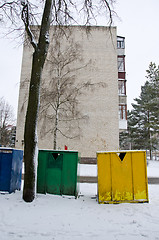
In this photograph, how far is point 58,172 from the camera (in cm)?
493

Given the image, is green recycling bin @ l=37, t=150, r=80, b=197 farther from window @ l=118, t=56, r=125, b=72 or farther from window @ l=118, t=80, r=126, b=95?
window @ l=118, t=56, r=125, b=72

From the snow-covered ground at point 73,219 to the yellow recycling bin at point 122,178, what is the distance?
0.21 meters

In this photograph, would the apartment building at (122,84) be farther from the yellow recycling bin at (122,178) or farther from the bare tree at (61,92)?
the yellow recycling bin at (122,178)

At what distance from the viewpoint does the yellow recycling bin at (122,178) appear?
4.58 m

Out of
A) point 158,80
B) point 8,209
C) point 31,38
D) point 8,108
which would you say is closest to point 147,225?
point 8,209

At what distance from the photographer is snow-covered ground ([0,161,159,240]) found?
2.84 metres

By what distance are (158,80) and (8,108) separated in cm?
2754

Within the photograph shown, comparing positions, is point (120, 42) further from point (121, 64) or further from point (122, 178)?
point (122, 178)

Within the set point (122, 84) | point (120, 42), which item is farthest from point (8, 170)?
point (120, 42)

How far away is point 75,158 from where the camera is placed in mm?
4934

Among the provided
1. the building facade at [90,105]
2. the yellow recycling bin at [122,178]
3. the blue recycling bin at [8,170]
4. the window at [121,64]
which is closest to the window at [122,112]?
the building facade at [90,105]

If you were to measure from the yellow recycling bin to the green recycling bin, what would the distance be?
77 cm

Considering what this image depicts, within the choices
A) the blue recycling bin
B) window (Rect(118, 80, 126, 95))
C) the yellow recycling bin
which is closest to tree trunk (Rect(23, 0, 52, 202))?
the blue recycling bin

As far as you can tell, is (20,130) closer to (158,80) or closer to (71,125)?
(71,125)
